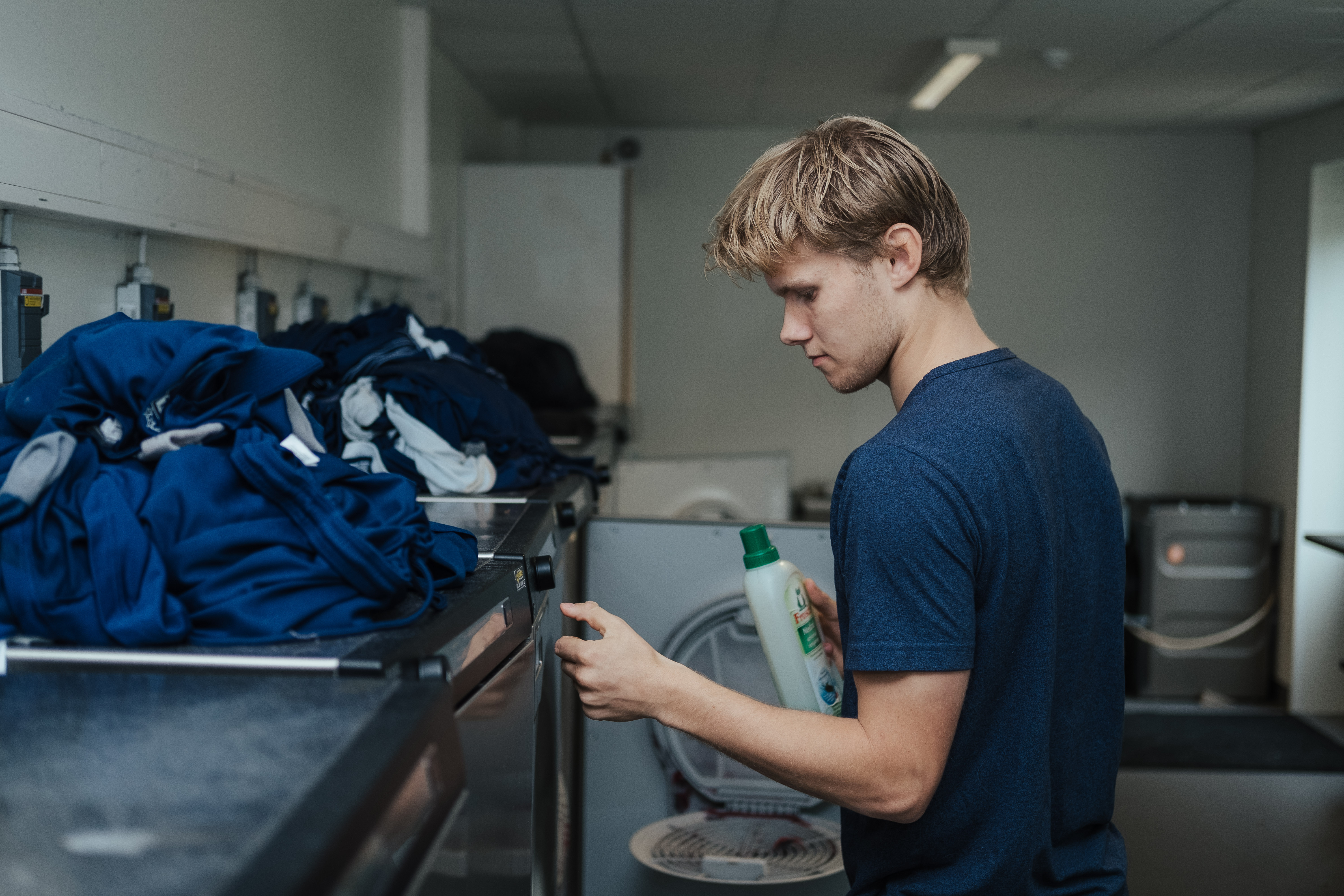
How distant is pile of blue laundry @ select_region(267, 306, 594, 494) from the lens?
1876mm

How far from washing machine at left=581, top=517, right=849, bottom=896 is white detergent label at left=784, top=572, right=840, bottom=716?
0.86 metres

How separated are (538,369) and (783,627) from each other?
8.66ft

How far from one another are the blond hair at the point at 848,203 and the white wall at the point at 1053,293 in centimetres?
459

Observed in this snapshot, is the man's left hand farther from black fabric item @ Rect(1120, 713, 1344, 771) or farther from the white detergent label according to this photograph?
black fabric item @ Rect(1120, 713, 1344, 771)

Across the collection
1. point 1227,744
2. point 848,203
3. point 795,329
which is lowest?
point 1227,744

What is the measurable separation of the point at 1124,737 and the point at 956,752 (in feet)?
13.7

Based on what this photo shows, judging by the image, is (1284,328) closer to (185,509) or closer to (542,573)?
(542,573)

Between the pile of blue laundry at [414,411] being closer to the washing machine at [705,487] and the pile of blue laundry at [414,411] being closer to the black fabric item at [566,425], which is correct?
the black fabric item at [566,425]

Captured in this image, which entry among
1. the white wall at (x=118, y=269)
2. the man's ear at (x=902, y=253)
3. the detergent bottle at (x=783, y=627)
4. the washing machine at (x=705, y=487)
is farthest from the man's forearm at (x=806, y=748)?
the washing machine at (x=705, y=487)

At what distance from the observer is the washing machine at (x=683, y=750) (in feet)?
7.16

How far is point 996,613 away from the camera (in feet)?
3.31

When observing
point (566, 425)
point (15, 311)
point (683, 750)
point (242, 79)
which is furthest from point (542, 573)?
point (566, 425)

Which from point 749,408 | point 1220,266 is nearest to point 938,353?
point 749,408

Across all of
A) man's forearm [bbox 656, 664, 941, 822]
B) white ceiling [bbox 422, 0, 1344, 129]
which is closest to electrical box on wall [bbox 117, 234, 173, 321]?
man's forearm [bbox 656, 664, 941, 822]
